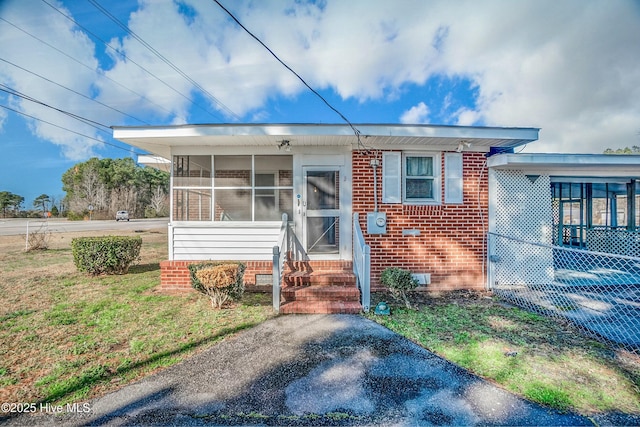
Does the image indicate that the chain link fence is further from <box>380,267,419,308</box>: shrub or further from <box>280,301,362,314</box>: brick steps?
<box>280,301,362,314</box>: brick steps

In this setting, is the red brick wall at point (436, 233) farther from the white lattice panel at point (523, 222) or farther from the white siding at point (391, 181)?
the white lattice panel at point (523, 222)

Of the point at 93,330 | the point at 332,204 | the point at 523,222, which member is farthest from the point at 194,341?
the point at 523,222

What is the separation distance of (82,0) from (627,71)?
19807 mm

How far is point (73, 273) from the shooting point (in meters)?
7.64

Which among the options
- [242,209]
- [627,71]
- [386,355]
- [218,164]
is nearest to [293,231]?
[242,209]

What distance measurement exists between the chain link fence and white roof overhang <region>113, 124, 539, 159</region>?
7.01 ft

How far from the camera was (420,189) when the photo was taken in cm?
636

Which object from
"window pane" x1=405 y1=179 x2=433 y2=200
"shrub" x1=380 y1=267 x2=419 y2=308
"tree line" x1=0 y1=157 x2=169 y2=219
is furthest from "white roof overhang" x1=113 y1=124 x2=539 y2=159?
"tree line" x1=0 y1=157 x2=169 y2=219

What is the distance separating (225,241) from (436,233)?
4559 mm

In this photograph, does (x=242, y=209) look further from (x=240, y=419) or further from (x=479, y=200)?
(x=479, y=200)

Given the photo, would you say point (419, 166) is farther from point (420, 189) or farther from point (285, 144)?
point (285, 144)

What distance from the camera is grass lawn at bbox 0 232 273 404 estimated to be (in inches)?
114

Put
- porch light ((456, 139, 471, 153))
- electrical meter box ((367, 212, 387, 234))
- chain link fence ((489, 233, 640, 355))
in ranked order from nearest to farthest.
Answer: chain link fence ((489, 233, 640, 355)) < porch light ((456, 139, 471, 153)) < electrical meter box ((367, 212, 387, 234))

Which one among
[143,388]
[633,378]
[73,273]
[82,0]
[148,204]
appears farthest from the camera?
[148,204]
